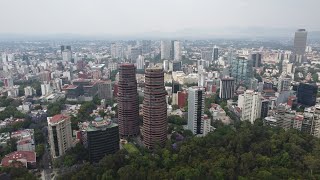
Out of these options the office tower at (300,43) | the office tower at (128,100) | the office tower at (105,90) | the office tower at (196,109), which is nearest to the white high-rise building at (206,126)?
the office tower at (196,109)

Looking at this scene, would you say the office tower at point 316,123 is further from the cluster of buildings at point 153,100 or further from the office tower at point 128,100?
the office tower at point 128,100

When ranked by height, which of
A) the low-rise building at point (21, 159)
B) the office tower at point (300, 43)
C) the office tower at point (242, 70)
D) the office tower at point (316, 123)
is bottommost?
the low-rise building at point (21, 159)

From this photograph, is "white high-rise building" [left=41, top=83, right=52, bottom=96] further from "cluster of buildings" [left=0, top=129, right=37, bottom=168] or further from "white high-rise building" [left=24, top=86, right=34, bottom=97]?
"cluster of buildings" [left=0, top=129, right=37, bottom=168]

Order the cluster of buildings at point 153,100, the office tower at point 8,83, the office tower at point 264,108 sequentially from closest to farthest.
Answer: the cluster of buildings at point 153,100, the office tower at point 264,108, the office tower at point 8,83

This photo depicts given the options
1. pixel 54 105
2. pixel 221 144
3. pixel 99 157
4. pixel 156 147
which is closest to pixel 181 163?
pixel 156 147

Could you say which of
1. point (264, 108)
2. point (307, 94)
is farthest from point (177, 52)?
point (264, 108)

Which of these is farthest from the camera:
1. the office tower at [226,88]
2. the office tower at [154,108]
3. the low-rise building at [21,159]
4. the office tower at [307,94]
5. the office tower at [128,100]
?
the office tower at [226,88]

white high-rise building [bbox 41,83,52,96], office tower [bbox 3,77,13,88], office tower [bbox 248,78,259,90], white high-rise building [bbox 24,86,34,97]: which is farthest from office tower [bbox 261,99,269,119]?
office tower [bbox 3,77,13,88]
